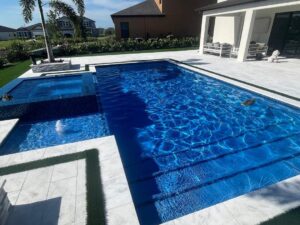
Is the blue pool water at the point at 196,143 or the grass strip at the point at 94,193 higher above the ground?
the grass strip at the point at 94,193

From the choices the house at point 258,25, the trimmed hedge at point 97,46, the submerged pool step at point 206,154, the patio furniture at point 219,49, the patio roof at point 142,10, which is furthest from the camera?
the patio roof at point 142,10

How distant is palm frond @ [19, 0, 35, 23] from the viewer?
1189cm

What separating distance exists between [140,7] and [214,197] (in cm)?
2815

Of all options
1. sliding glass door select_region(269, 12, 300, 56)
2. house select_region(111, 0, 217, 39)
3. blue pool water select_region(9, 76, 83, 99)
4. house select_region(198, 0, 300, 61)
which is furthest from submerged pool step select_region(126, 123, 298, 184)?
house select_region(111, 0, 217, 39)

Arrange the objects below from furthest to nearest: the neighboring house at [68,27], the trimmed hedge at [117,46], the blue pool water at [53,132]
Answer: the neighboring house at [68,27] → the trimmed hedge at [117,46] → the blue pool water at [53,132]

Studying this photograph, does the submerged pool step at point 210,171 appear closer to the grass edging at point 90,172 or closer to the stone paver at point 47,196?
the grass edging at point 90,172

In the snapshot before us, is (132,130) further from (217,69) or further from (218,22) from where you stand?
(218,22)

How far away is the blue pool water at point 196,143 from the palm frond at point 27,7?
25.5 feet

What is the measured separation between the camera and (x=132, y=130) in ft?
20.5

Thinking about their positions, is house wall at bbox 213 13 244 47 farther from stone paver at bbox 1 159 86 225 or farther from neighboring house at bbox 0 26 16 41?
neighboring house at bbox 0 26 16 41

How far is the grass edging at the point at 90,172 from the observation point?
2861 millimetres

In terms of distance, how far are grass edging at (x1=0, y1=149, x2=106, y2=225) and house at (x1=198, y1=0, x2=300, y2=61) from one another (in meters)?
12.6

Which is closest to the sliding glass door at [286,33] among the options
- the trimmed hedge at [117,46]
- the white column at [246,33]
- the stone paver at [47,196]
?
the white column at [246,33]

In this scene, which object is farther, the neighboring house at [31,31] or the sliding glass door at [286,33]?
the neighboring house at [31,31]
